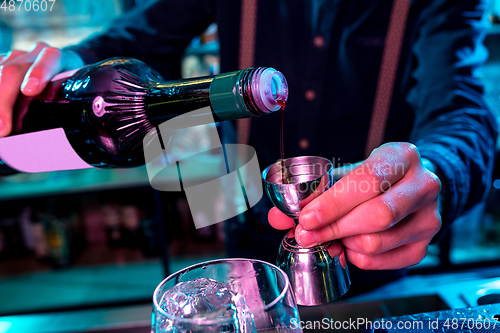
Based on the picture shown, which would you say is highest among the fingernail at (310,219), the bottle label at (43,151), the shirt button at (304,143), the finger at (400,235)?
the bottle label at (43,151)

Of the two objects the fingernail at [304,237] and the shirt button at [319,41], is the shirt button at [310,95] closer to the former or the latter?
the shirt button at [319,41]

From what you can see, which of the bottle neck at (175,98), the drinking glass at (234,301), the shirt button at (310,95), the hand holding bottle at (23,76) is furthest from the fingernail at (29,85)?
the shirt button at (310,95)

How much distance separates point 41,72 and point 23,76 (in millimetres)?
45

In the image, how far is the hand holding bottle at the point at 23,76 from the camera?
0.63 m

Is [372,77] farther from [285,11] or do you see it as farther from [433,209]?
[433,209]

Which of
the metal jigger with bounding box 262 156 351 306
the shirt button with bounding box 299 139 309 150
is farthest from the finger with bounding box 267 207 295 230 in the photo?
the shirt button with bounding box 299 139 309 150

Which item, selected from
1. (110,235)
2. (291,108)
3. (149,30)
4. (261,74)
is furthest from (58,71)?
(110,235)

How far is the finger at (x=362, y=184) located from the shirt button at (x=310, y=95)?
0.59 m

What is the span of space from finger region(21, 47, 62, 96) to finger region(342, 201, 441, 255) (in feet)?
1.96

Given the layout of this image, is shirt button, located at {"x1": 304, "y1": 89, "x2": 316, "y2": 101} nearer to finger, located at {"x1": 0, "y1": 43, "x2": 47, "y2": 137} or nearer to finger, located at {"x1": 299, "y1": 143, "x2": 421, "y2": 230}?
finger, located at {"x1": 299, "y1": 143, "x2": 421, "y2": 230}

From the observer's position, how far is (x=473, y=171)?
0.83 meters

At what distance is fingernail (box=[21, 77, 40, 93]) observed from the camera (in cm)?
63

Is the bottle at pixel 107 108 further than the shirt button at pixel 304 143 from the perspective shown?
No

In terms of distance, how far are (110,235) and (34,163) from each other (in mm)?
1867
